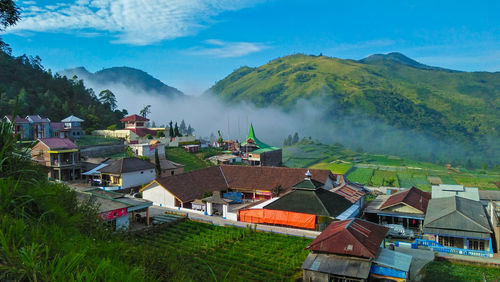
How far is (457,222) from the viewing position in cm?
2070

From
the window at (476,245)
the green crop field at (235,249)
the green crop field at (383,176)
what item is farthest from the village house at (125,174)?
the green crop field at (383,176)

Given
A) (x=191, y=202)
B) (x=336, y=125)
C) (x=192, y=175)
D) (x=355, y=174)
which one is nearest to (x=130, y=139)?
(x=192, y=175)

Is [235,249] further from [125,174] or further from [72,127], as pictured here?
[72,127]

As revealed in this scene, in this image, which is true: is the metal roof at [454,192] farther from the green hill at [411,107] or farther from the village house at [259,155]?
the green hill at [411,107]

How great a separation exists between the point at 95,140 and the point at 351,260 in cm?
4116

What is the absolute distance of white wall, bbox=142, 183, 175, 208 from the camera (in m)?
28.2

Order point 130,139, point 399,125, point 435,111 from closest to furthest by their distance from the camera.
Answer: point 130,139, point 399,125, point 435,111

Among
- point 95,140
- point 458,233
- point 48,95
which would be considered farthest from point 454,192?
point 48,95

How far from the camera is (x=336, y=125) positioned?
16350 cm

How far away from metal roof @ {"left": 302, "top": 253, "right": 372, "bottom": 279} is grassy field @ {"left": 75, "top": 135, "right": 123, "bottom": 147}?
3618cm

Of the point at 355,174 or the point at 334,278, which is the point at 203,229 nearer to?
the point at 334,278

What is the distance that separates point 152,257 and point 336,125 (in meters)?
164

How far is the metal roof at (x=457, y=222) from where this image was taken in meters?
20.0

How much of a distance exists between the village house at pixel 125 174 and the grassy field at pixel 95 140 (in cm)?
1182
